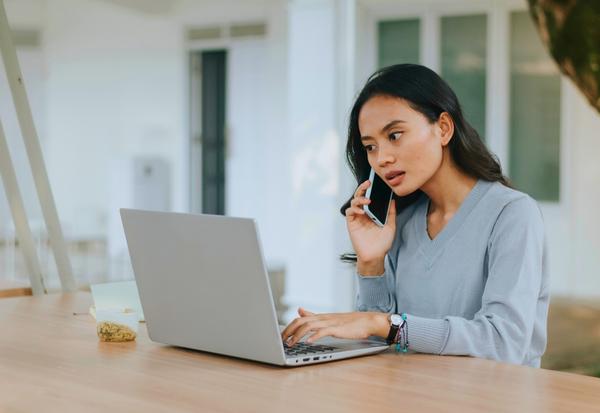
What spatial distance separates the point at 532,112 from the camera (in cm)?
672

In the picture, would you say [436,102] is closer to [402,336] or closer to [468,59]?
[402,336]

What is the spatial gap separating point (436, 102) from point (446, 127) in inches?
2.6

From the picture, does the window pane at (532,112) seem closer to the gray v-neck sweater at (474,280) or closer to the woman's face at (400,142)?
the gray v-neck sweater at (474,280)

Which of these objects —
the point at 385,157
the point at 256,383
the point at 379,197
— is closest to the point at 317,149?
the point at 379,197

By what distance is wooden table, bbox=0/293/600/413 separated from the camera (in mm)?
1284

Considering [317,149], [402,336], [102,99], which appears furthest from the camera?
[102,99]

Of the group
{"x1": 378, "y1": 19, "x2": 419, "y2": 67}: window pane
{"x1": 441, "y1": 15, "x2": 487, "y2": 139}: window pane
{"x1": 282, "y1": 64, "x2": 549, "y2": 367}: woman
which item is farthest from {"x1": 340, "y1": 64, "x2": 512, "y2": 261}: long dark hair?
{"x1": 378, "y1": 19, "x2": 419, "y2": 67}: window pane

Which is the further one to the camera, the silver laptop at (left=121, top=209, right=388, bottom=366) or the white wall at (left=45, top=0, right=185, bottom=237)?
the white wall at (left=45, top=0, right=185, bottom=237)

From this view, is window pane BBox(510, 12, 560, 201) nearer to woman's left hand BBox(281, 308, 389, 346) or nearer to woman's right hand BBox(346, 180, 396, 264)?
woman's right hand BBox(346, 180, 396, 264)

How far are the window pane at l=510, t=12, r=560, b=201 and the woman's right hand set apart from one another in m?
4.87

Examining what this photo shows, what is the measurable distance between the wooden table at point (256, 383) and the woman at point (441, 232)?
18 cm

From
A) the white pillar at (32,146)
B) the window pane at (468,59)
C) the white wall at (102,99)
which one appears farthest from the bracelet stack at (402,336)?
the white wall at (102,99)

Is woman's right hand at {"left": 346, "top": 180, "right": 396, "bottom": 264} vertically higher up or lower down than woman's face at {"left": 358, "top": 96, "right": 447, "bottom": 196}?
lower down

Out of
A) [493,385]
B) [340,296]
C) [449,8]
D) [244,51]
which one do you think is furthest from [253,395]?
[244,51]
